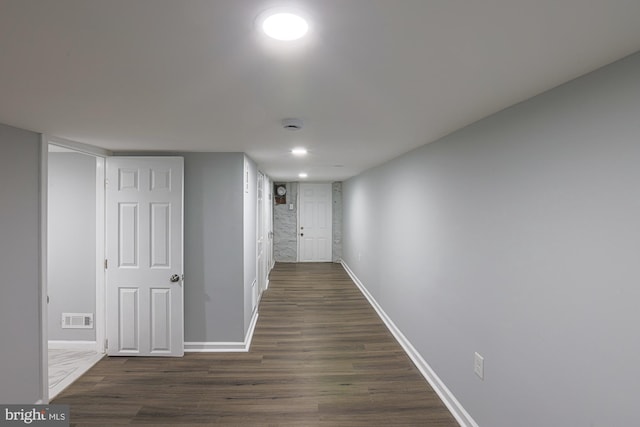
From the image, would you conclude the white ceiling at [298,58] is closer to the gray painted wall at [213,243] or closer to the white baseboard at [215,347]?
the gray painted wall at [213,243]

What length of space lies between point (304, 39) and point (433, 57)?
1.67ft

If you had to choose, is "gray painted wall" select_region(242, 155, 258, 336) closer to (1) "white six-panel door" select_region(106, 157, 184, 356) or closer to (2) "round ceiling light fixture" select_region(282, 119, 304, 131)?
(1) "white six-panel door" select_region(106, 157, 184, 356)

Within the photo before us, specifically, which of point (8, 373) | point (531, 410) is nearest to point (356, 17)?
point (531, 410)

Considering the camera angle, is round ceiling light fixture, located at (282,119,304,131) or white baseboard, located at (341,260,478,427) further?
white baseboard, located at (341,260,478,427)

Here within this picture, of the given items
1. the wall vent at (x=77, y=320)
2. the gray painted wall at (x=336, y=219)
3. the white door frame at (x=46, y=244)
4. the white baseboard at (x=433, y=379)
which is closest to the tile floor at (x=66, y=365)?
the white door frame at (x=46, y=244)

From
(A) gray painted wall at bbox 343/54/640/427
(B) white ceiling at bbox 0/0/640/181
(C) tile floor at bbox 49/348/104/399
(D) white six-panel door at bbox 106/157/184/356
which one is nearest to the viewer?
(B) white ceiling at bbox 0/0/640/181

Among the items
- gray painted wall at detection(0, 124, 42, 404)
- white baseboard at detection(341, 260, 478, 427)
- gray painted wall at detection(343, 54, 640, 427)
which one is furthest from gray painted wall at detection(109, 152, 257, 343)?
gray painted wall at detection(343, 54, 640, 427)

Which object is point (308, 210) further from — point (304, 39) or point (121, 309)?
point (304, 39)

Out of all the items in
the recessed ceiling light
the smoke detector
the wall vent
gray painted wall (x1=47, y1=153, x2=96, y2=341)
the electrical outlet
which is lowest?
the wall vent

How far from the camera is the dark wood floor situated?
2469 mm

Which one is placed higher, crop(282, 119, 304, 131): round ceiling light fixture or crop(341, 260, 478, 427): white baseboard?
crop(282, 119, 304, 131): round ceiling light fixture

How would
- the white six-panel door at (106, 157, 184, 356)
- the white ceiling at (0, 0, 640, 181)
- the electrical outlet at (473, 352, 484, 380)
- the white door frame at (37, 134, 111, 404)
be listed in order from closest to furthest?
the white ceiling at (0, 0, 640, 181) → the electrical outlet at (473, 352, 484, 380) → the white door frame at (37, 134, 111, 404) → the white six-panel door at (106, 157, 184, 356)

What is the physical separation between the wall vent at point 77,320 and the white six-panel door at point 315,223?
5753mm

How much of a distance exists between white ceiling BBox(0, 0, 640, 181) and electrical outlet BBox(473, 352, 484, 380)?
163 cm
